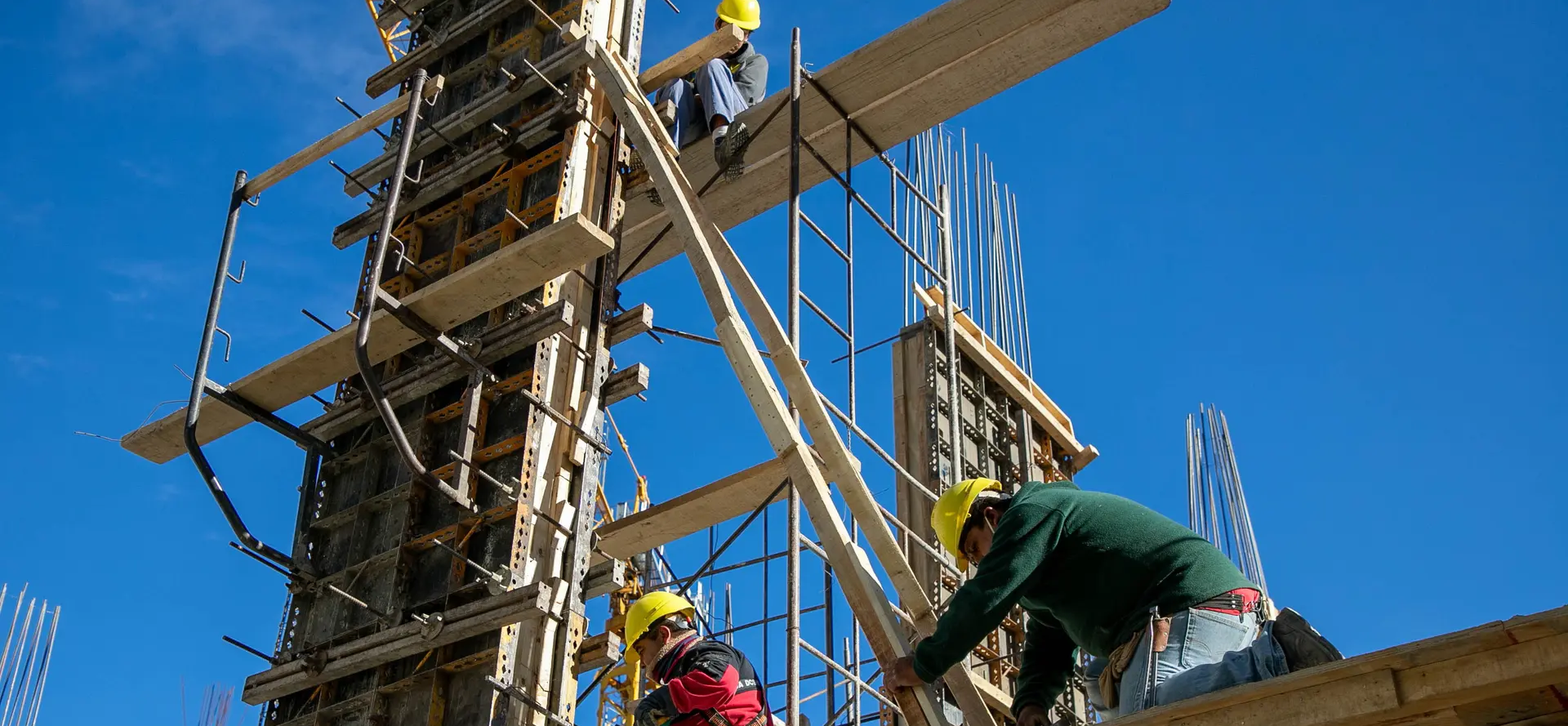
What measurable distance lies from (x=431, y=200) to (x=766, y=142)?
2.40 metres

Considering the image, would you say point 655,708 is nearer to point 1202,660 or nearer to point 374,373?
point 1202,660

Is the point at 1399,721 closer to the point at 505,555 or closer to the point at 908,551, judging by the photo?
the point at 505,555

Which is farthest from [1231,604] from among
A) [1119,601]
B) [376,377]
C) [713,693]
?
[376,377]

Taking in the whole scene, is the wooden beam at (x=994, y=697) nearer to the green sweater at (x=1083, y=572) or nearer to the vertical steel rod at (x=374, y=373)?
the vertical steel rod at (x=374, y=373)

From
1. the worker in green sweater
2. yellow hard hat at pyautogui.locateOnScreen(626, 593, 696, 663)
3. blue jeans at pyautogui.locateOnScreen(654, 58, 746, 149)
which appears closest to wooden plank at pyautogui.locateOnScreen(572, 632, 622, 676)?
yellow hard hat at pyautogui.locateOnScreen(626, 593, 696, 663)

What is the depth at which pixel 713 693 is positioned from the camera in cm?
718

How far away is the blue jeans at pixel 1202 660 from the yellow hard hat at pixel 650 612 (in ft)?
9.98

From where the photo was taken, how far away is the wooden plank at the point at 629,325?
9883mm

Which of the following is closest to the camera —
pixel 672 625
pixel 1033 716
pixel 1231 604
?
pixel 1231 604

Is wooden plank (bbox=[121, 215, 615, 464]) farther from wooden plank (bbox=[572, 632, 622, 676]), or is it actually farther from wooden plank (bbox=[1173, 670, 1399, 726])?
wooden plank (bbox=[1173, 670, 1399, 726])

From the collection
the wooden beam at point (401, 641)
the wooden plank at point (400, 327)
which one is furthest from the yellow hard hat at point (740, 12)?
the wooden beam at point (401, 641)

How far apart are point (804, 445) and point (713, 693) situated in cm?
124

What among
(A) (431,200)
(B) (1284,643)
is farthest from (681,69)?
(B) (1284,643)

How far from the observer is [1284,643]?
4992 millimetres
